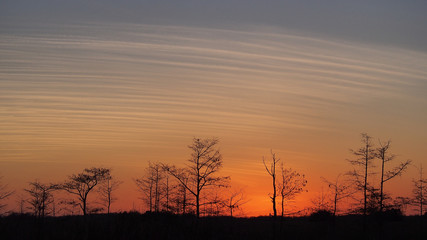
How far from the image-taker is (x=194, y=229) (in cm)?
3938

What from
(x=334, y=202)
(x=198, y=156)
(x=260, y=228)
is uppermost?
(x=198, y=156)

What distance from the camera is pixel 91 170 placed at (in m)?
64.1

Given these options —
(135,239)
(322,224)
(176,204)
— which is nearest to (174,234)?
(135,239)

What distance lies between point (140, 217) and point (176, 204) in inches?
232

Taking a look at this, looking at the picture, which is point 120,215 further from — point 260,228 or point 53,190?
point 53,190

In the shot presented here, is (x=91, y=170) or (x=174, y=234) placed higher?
(x=91, y=170)

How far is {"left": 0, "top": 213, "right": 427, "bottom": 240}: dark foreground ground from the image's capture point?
111 feet

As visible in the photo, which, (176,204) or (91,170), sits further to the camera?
(91,170)

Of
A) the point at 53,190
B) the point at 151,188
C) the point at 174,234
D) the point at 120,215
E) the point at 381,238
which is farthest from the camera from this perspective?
the point at 53,190

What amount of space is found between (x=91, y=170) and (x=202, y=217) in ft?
66.6

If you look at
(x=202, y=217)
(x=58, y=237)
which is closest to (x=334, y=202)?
(x=202, y=217)

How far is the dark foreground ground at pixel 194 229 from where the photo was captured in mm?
33844

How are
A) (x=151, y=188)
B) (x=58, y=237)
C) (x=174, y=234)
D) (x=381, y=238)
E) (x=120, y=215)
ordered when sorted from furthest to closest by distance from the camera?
1. (x=151, y=188)
2. (x=120, y=215)
3. (x=381, y=238)
4. (x=174, y=234)
5. (x=58, y=237)

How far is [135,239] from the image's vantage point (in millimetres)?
33531
